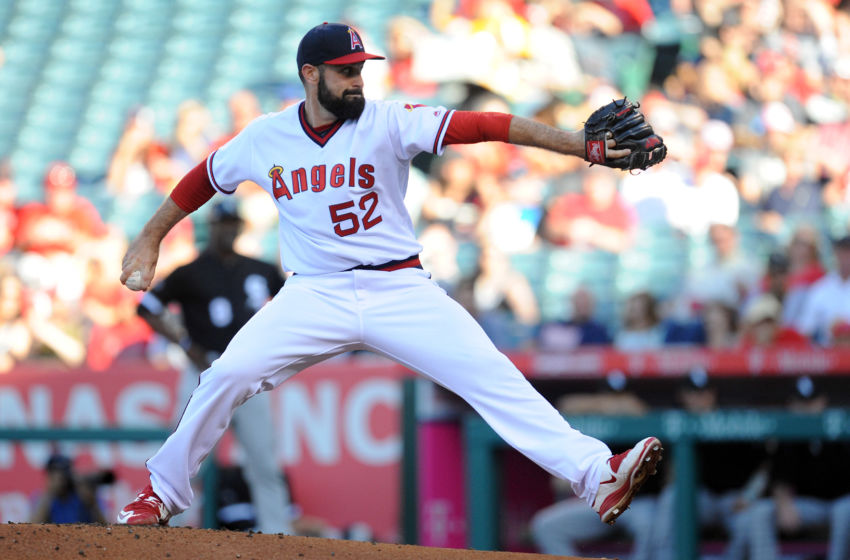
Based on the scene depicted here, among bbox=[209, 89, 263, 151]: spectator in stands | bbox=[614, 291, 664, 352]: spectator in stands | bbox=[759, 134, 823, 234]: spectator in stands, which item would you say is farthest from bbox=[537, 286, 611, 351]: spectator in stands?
bbox=[209, 89, 263, 151]: spectator in stands

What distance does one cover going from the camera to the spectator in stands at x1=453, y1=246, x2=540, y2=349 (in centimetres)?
807

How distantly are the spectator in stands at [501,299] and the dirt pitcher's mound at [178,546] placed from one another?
409 centimetres

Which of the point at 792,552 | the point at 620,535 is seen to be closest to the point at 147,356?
the point at 620,535

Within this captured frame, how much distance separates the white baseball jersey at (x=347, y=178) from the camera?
3.96 m

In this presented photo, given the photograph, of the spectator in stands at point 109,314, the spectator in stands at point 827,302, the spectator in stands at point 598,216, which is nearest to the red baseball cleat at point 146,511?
the spectator in stands at point 827,302

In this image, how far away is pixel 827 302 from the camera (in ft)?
23.4

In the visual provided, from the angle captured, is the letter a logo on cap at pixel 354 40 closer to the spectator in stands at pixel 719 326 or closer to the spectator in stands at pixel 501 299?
the spectator in stands at pixel 719 326

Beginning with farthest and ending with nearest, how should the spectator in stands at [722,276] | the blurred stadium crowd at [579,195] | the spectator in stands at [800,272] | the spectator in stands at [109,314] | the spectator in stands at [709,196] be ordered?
the spectator in stands at [109,314] → the spectator in stands at [709,196] → the blurred stadium crowd at [579,195] → the spectator in stands at [722,276] → the spectator in stands at [800,272]

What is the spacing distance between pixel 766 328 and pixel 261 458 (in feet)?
9.76

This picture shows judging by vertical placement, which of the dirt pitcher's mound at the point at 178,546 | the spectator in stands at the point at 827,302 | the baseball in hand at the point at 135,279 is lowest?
the dirt pitcher's mound at the point at 178,546

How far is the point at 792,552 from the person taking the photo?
6.11 m

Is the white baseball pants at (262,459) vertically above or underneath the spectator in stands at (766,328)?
underneath

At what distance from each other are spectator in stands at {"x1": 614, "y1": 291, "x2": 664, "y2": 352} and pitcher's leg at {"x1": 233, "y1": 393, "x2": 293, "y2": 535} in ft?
7.82

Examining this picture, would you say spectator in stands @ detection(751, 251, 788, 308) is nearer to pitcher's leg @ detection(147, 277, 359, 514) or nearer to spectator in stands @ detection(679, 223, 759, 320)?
spectator in stands @ detection(679, 223, 759, 320)
